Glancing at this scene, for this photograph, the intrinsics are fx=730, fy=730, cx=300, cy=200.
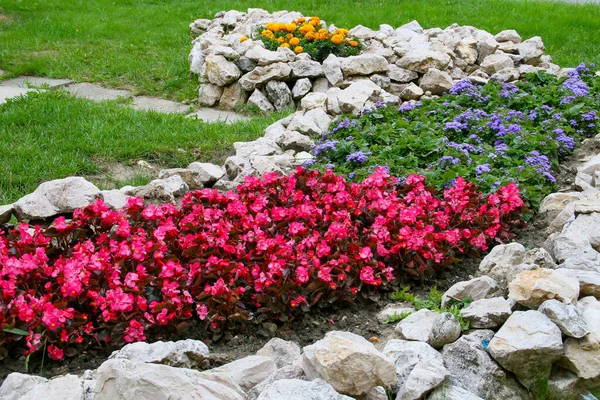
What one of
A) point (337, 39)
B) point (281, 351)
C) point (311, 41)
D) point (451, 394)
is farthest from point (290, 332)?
point (311, 41)

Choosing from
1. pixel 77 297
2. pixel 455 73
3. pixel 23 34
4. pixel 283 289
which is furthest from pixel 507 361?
pixel 23 34

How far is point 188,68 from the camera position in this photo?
9289 millimetres

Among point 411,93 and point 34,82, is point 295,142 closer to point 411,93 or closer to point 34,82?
point 411,93

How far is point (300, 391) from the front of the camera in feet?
8.70

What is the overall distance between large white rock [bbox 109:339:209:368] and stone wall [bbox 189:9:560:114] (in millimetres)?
4179

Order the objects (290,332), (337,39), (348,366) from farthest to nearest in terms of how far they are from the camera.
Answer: (337,39)
(290,332)
(348,366)

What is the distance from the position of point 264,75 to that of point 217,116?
671 millimetres

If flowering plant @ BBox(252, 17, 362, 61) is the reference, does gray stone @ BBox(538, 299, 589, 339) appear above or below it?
below

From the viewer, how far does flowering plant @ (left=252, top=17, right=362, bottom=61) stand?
8406mm

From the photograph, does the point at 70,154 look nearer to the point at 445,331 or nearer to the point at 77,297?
the point at 77,297

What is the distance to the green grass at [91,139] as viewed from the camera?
580 cm

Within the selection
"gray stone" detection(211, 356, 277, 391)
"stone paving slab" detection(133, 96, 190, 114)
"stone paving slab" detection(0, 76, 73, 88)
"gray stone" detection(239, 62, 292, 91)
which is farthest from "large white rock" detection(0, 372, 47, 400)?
"stone paving slab" detection(0, 76, 73, 88)

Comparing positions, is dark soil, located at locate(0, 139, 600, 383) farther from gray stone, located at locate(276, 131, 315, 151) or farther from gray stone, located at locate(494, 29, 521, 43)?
gray stone, located at locate(494, 29, 521, 43)

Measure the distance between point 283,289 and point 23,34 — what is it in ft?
29.9
